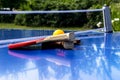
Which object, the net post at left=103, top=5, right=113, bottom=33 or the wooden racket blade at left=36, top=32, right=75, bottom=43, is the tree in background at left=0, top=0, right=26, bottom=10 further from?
the wooden racket blade at left=36, top=32, right=75, bottom=43

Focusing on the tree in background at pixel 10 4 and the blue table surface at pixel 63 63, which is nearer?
the blue table surface at pixel 63 63

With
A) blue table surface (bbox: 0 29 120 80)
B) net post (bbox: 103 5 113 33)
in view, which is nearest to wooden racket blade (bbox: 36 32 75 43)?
blue table surface (bbox: 0 29 120 80)

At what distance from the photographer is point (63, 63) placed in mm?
5164

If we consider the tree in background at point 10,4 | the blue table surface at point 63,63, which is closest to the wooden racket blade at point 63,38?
the blue table surface at point 63,63

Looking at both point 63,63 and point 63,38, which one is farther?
point 63,38

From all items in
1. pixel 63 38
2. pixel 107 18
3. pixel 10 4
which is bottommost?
pixel 63 38

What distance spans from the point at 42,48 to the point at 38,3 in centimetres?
1010

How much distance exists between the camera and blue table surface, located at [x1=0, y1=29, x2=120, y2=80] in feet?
13.9

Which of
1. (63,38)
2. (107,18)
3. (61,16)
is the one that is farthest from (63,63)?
(61,16)

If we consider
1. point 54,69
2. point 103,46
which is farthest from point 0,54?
point 103,46

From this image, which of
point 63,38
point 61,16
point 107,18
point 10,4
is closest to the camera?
point 63,38

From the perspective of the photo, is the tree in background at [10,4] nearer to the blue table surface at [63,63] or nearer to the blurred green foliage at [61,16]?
the blurred green foliage at [61,16]

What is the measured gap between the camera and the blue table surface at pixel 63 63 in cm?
423

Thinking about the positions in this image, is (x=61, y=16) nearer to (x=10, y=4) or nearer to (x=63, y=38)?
(x=10, y=4)
